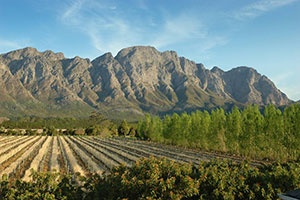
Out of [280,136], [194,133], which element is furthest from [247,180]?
[194,133]

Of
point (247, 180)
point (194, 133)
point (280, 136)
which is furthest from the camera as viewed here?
point (194, 133)

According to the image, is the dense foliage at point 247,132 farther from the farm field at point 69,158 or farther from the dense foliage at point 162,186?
the dense foliage at point 162,186

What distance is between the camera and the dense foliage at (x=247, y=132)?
42.1 metres

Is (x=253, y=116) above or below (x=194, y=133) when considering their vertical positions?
A: above

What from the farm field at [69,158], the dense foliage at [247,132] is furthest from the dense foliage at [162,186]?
the dense foliage at [247,132]

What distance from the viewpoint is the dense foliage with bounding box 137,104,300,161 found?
138 feet

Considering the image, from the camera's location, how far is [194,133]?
63.7 m

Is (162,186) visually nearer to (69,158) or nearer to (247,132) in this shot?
(69,158)

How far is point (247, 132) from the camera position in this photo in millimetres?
48406

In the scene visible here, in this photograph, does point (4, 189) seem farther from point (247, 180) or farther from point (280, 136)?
point (280, 136)

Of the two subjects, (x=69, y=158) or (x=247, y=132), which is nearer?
(x=69, y=158)

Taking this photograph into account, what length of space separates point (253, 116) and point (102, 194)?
47.4 meters

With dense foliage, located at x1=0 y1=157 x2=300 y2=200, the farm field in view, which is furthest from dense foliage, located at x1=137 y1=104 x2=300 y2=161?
dense foliage, located at x1=0 y1=157 x2=300 y2=200

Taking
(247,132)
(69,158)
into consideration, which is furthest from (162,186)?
(247,132)
